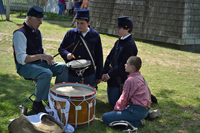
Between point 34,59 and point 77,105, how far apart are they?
1081mm

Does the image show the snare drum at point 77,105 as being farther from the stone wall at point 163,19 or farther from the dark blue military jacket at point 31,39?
the stone wall at point 163,19

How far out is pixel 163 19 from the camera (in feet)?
37.4

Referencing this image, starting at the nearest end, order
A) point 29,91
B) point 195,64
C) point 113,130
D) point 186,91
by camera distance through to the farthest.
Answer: point 113,130 → point 29,91 → point 186,91 → point 195,64

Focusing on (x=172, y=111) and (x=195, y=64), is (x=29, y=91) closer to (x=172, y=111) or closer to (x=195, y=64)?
(x=172, y=111)

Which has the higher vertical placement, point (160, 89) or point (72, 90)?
point (72, 90)

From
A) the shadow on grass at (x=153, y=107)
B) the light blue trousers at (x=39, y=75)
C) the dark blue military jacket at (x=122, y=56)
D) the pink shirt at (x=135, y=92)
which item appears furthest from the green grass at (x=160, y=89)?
the dark blue military jacket at (x=122, y=56)

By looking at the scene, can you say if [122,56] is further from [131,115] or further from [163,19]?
[163,19]

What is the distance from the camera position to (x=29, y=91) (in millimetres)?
4898

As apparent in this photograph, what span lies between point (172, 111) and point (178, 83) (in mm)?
2131

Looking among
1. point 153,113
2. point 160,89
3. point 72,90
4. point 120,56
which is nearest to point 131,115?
point 153,113

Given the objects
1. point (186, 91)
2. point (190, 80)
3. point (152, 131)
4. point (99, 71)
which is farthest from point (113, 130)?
point (190, 80)

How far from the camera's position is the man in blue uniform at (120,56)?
4.08 metres

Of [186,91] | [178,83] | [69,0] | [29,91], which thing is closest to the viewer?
[29,91]

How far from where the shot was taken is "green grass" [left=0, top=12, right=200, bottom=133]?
149 inches
